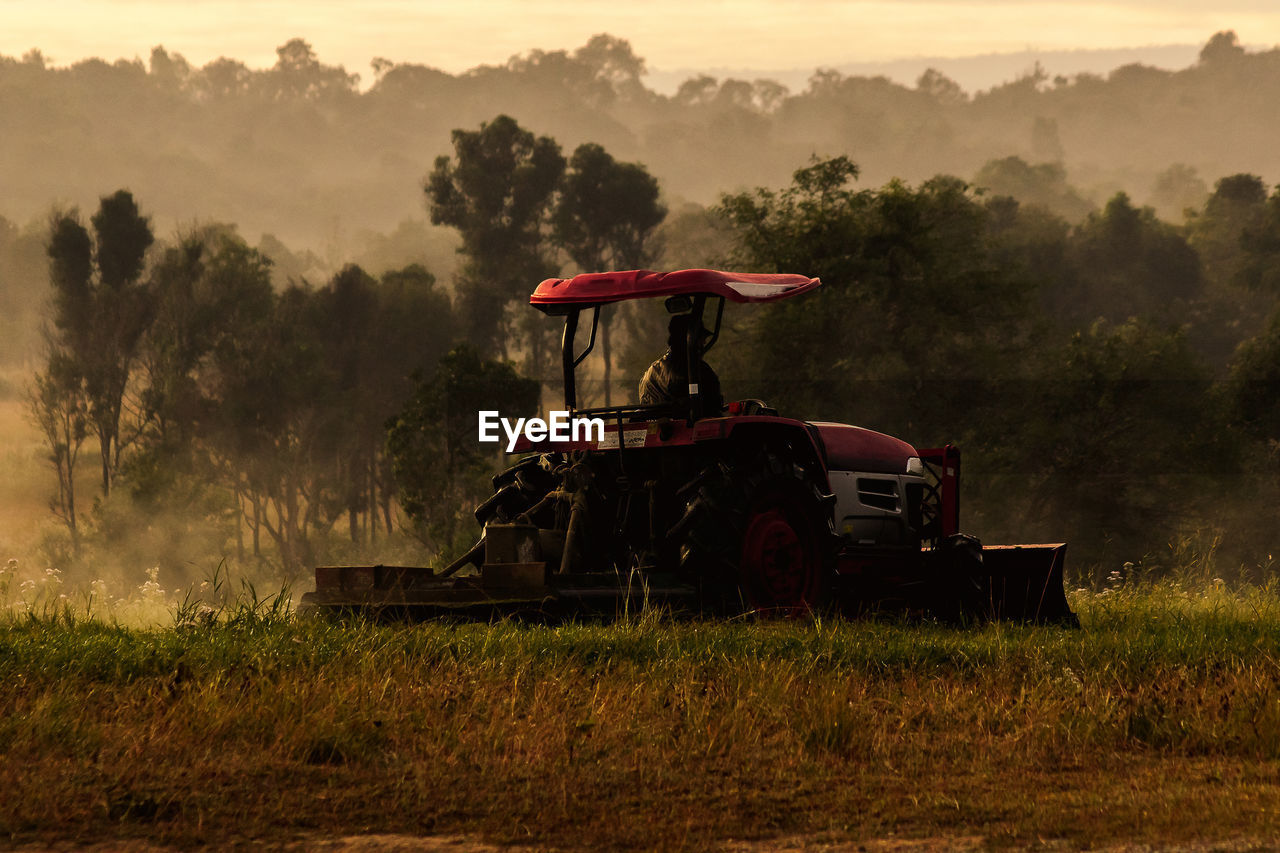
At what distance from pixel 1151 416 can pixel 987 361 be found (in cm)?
533

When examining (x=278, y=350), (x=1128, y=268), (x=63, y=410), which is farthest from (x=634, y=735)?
(x=1128, y=268)

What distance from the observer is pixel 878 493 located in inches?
476

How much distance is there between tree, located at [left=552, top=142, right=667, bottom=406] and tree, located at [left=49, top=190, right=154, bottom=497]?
60.3ft

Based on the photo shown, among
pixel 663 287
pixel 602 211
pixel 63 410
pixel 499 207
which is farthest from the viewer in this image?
pixel 499 207

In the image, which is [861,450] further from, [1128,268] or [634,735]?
[1128,268]

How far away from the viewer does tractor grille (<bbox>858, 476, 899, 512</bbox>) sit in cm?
1199

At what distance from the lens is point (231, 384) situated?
60.9 metres

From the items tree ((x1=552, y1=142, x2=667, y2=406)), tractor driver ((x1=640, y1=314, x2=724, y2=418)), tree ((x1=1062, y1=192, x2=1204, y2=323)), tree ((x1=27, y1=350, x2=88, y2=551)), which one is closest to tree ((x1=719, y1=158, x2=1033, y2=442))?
tree ((x1=552, y1=142, x2=667, y2=406))

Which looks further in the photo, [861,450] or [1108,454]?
[1108,454]

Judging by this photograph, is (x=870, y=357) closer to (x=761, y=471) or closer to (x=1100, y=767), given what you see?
(x=761, y=471)

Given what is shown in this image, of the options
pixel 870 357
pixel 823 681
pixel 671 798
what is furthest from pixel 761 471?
pixel 870 357

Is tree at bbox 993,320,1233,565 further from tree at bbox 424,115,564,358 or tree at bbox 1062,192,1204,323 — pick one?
tree at bbox 424,115,564,358

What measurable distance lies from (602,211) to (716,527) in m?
57.8

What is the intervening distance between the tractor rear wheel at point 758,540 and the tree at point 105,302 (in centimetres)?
5561
